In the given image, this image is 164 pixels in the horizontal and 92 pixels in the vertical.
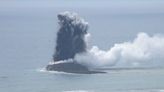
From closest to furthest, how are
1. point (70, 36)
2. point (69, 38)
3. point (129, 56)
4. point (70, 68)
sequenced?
point (70, 68) < point (69, 38) < point (70, 36) < point (129, 56)

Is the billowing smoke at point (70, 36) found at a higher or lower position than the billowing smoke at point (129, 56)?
higher

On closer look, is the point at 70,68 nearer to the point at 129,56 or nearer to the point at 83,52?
the point at 83,52

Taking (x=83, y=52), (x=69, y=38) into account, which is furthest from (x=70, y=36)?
(x=83, y=52)

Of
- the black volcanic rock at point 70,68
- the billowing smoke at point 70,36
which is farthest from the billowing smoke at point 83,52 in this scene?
the black volcanic rock at point 70,68

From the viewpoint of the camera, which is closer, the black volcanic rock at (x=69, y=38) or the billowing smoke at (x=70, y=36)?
the black volcanic rock at (x=69, y=38)

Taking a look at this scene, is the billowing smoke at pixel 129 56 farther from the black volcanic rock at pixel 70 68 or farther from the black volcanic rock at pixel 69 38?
the black volcanic rock at pixel 70 68

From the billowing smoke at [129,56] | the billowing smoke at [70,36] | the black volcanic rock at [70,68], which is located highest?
the billowing smoke at [70,36]

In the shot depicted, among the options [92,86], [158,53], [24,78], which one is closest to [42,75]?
[24,78]

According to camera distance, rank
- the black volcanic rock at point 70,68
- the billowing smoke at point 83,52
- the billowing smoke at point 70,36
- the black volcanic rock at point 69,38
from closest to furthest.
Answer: the black volcanic rock at point 70,68 < the billowing smoke at point 83,52 < the black volcanic rock at point 69,38 < the billowing smoke at point 70,36
